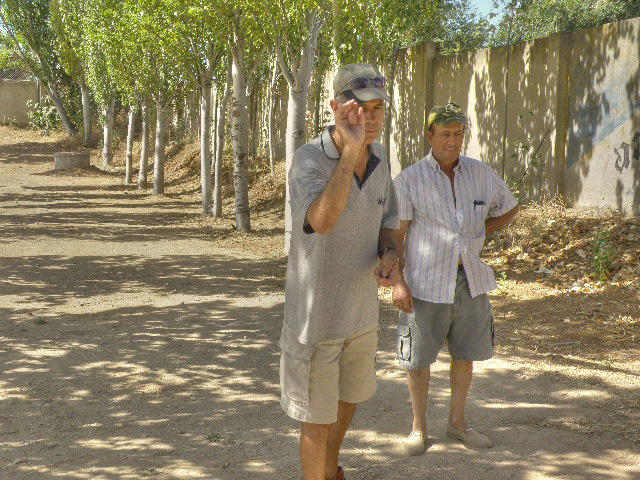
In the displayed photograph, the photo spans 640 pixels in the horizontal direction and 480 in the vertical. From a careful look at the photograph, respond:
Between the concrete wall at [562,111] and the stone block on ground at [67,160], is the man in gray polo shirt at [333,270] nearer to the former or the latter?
the concrete wall at [562,111]

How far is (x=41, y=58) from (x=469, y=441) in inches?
1512

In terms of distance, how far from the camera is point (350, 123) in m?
3.23

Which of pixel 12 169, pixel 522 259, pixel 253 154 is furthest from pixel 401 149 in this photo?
pixel 12 169

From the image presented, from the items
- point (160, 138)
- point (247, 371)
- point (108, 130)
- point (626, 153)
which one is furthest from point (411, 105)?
point (108, 130)

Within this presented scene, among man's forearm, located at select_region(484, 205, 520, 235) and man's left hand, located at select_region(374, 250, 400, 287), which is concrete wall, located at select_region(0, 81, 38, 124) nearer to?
man's forearm, located at select_region(484, 205, 520, 235)

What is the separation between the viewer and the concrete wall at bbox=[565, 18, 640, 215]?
34.1 feet

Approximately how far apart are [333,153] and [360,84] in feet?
0.99

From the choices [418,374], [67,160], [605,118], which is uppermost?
[67,160]

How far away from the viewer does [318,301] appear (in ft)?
11.0

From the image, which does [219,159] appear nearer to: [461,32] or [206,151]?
[206,151]

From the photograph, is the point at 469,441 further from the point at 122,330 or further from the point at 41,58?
the point at 41,58

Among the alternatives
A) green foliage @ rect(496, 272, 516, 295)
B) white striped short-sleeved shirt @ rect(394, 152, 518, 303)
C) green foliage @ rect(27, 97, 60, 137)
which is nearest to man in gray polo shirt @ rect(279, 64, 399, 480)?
white striped short-sleeved shirt @ rect(394, 152, 518, 303)

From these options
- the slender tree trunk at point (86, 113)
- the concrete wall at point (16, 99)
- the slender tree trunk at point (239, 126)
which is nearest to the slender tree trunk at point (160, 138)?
the slender tree trunk at point (239, 126)

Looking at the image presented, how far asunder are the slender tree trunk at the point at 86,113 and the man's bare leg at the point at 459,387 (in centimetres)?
3488
